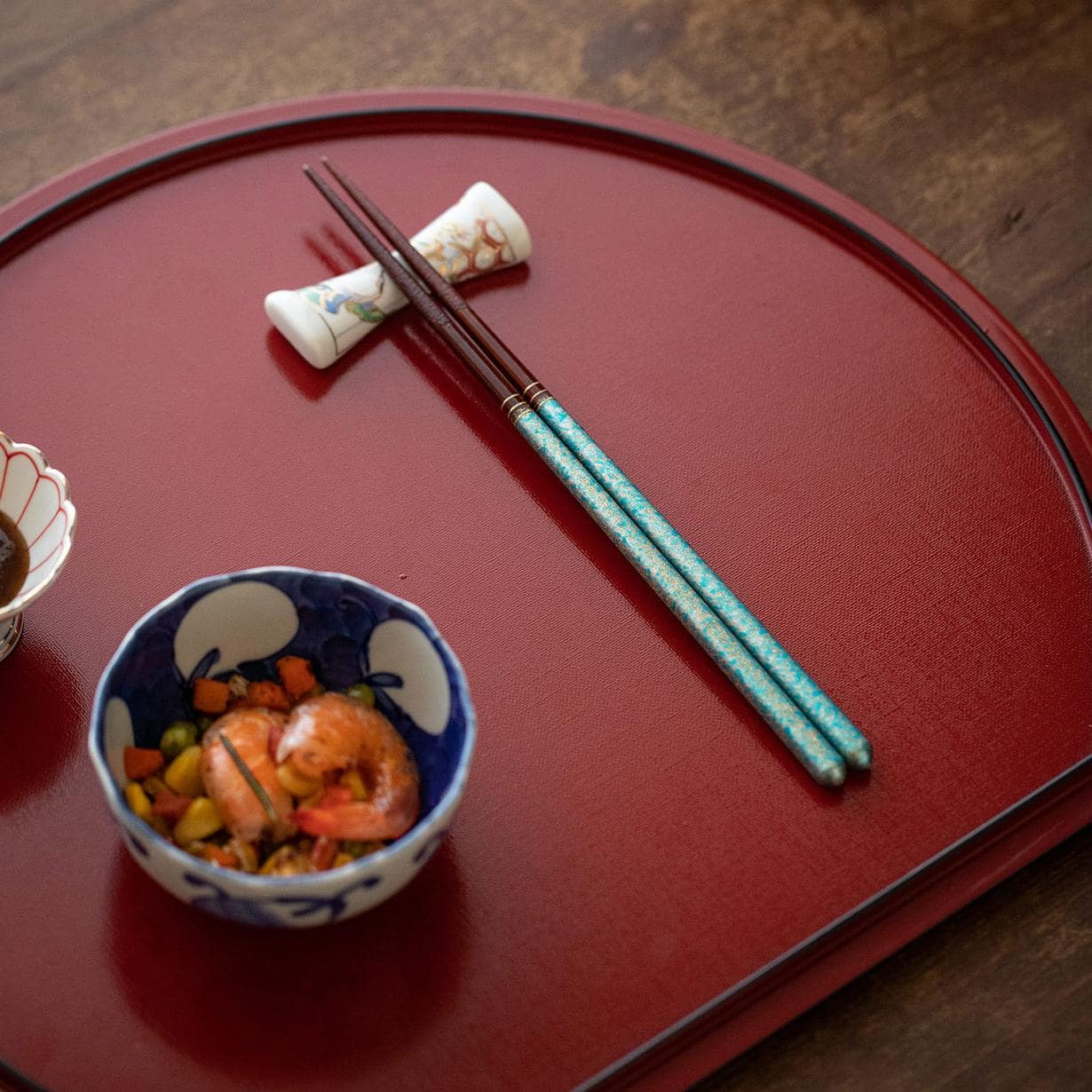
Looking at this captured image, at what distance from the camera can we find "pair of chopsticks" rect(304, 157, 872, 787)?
3.49 feet

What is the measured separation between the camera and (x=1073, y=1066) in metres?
1.18

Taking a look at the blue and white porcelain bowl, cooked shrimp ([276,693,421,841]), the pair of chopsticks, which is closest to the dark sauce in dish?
the blue and white porcelain bowl

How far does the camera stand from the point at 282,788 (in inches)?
36.2

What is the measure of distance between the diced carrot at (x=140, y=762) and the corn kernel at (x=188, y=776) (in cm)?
2

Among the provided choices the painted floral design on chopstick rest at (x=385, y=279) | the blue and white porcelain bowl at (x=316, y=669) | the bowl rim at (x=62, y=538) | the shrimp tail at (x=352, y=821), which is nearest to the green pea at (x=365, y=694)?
the blue and white porcelain bowl at (x=316, y=669)

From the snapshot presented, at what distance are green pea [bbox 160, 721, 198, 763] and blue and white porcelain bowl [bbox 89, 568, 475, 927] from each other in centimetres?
2

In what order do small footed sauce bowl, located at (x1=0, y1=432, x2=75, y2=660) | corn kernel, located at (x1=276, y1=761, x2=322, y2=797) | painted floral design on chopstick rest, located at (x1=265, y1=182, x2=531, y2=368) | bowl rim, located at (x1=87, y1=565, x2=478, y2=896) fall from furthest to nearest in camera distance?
painted floral design on chopstick rest, located at (x1=265, y1=182, x2=531, y2=368)
small footed sauce bowl, located at (x1=0, y1=432, x2=75, y2=660)
corn kernel, located at (x1=276, y1=761, x2=322, y2=797)
bowl rim, located at (x1=87, y1=565, x2=478, y2=896)

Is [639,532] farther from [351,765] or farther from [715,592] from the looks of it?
[351,765]

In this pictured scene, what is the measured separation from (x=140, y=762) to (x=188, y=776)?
0.14 ft

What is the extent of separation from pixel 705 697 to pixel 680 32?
155 centimetres

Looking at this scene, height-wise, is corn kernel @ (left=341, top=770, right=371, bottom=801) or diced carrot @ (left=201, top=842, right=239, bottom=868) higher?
diced carrot @ (left=201, top=842, right=239, bottom=868)

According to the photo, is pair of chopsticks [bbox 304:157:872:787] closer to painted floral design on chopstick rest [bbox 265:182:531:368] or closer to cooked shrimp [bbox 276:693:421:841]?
painted floral design on chopstick rest [bbox 265:182:531:368]

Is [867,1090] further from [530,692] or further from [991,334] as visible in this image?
[991,334]

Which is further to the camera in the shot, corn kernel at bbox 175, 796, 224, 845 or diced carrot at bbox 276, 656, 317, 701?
diced carrot at bbox 276, 656, 317, 701
